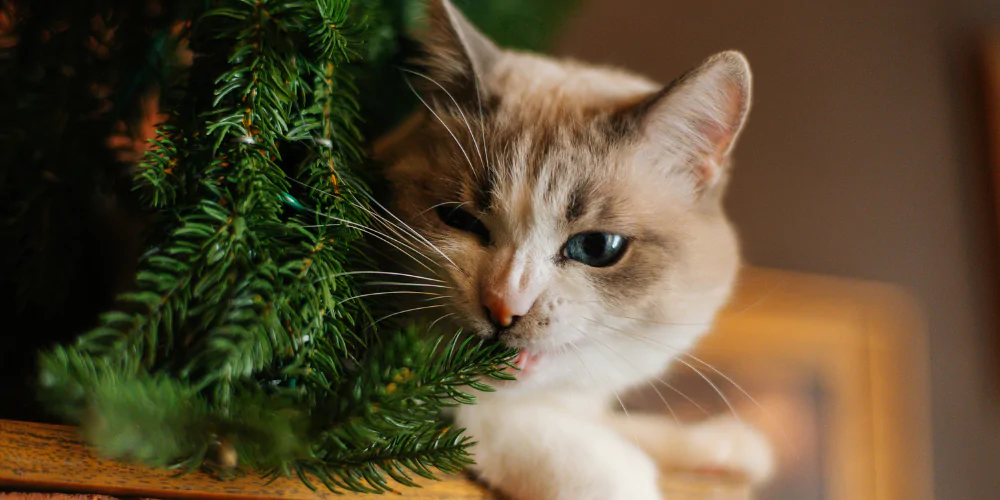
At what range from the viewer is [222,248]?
53cm

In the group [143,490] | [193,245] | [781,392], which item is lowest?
[143,490]

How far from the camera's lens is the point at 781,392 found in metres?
1.75

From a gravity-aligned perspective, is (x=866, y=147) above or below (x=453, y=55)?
above

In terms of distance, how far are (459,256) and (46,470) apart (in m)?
0.45

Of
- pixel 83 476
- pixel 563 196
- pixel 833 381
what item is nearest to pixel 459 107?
pixel 563 196

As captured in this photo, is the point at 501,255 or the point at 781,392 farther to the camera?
the point at 781,392

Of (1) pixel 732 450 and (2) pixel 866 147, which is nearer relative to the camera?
(1) pixel 732 450

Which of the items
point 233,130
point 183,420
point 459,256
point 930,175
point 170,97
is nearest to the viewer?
point 183,420

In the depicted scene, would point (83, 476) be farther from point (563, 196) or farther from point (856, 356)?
point (856, 356)

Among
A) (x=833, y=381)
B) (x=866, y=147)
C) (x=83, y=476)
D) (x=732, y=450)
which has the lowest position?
(x=83, y=476)

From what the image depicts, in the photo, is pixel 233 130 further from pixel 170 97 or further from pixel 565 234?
pixel 565 234

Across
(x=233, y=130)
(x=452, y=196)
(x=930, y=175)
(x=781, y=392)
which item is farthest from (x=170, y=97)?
(x=930, y=175)

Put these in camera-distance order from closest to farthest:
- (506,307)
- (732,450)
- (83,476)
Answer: (83,476)
(506,307)
(732,450)

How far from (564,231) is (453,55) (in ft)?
0.95
